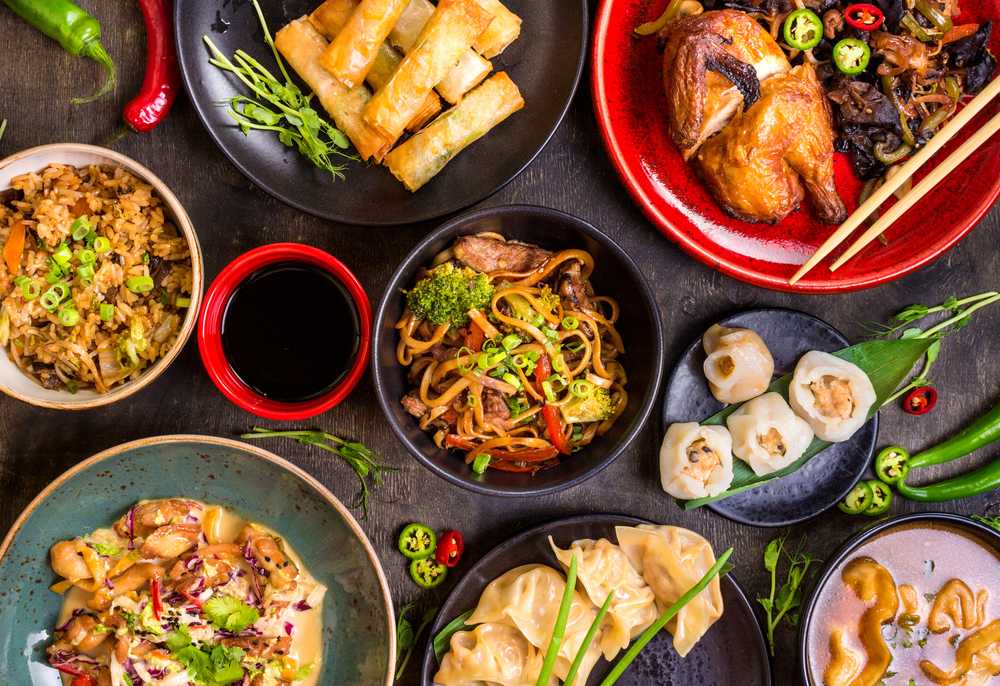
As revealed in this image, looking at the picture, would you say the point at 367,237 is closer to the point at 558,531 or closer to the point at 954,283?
the point at 558,531

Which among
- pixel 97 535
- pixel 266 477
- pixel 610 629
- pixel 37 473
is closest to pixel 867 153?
pixel 610 629

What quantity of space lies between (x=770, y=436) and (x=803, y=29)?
66.8 inches

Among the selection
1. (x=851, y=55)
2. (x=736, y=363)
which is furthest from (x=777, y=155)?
(x=736, y=363)

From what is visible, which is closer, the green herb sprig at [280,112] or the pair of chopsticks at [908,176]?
the pair of chopsticks at [908,176]

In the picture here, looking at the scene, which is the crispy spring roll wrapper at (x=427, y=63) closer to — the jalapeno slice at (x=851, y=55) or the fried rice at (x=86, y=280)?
the fried rice at (x=86, y=280)

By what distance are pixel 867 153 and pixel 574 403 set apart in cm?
164

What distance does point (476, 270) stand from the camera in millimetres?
2365

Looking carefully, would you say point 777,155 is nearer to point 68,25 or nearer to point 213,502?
point 213,502

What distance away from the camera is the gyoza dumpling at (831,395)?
2564 millimetres

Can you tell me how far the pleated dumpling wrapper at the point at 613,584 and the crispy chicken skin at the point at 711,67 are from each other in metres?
1.72

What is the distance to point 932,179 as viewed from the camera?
7.64ft

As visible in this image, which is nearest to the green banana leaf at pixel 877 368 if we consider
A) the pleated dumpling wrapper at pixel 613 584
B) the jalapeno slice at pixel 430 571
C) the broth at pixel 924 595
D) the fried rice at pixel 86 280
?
the pleated dumpling wrapper at pixel 613 584

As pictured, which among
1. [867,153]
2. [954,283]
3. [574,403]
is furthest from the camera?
[954,283]

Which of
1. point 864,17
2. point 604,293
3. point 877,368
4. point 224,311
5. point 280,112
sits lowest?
point 224,311
